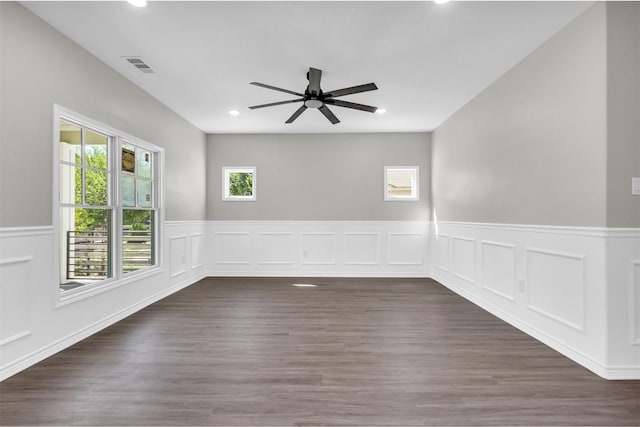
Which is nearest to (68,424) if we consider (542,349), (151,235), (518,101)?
(151,235)

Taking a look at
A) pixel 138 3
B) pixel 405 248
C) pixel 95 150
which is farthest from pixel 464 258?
pixel 95 150

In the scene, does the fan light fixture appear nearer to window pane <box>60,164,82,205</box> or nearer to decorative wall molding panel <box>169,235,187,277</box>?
window pane <box>60,164,82,205</box>

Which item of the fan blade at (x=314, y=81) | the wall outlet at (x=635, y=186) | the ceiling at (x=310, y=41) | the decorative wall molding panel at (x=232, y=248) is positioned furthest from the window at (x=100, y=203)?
the wall outlet at (x=635, y=186)

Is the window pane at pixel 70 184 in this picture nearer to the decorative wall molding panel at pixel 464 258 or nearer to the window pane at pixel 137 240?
the window pane at pixel 137 240

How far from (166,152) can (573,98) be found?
4796 mm

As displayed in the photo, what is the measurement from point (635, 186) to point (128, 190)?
4889 millimetres

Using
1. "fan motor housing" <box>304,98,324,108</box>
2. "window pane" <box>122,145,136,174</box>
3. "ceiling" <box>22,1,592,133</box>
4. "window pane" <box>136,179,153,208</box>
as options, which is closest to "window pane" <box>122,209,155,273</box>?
"window pane" <box>136,179,153,208</box>

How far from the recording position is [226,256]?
6.50 m

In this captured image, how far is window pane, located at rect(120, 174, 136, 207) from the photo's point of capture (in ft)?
13.2

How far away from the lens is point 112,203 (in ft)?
12.4

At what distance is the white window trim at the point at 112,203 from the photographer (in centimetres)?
286

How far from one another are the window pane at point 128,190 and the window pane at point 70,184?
59 cm

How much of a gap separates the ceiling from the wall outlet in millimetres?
1337

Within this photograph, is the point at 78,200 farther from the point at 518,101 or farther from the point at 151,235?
the point at 518,101
